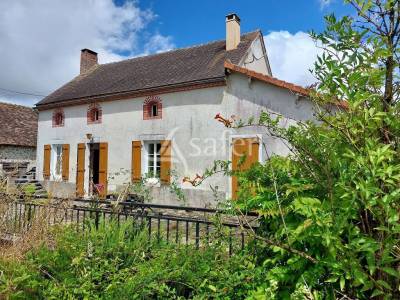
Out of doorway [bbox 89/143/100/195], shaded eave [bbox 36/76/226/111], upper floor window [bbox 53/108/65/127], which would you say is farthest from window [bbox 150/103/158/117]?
upper floor window [bbox 53/108/65/127]

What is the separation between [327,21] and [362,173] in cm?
101

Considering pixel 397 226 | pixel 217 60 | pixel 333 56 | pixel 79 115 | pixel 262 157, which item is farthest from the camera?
pixel 79 115

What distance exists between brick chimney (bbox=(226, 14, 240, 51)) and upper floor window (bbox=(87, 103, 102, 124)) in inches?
252

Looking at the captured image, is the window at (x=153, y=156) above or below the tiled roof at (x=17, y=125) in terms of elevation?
below

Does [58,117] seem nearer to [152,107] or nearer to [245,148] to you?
[152,107]

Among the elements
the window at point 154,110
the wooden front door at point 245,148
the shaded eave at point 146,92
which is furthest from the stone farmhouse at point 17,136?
the wooden front door at point 245,148

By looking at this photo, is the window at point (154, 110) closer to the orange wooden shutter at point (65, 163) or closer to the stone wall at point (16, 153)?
the orange wooden shutter at point (65, 163)

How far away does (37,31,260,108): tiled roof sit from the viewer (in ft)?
41.9

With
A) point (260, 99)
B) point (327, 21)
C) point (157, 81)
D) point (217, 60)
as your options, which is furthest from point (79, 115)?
point (327, 21)

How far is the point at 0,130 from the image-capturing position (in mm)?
19531

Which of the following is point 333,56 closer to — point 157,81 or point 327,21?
point 327,21

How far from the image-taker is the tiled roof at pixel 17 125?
19578mm

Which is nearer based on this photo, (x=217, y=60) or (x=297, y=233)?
(x=297, y=233)

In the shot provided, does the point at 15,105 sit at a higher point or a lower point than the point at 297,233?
higher
